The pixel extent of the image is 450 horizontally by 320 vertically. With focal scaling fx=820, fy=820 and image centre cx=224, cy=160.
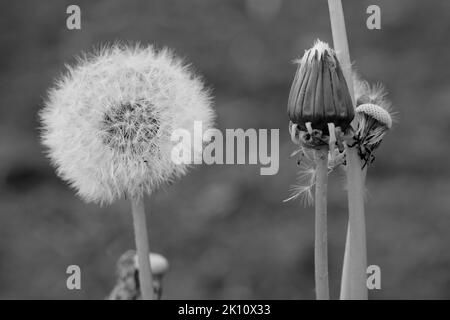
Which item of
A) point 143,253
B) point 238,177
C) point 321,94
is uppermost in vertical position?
point 238,177

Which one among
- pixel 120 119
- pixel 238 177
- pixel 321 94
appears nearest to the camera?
pixel 321 94

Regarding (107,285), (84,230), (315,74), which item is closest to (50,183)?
(84,230)

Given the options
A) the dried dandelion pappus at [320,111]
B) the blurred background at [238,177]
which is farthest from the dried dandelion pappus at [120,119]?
the blurred background at [238,177]

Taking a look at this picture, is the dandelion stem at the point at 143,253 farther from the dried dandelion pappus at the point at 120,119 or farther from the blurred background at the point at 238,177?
the blurred background at the point at 238,177

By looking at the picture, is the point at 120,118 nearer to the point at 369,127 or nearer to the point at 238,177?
the point at 369,127

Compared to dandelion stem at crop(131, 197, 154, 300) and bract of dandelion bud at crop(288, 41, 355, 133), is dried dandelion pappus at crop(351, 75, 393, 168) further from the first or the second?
dandelion stem at crop(131, 197, 154, 300)

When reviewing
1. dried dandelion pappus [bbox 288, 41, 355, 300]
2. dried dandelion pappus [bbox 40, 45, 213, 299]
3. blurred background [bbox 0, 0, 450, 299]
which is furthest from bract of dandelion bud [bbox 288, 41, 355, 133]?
blurred background [bbox 0, 0, 450, 299]

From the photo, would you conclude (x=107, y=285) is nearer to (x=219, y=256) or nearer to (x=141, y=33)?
(x=219, y=256)

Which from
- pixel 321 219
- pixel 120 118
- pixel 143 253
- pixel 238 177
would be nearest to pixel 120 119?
pixel 120 118
